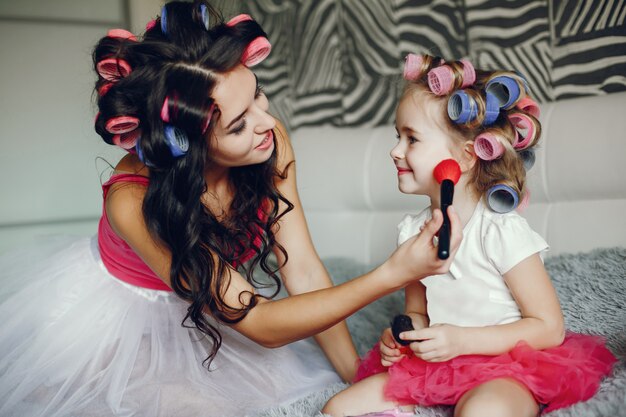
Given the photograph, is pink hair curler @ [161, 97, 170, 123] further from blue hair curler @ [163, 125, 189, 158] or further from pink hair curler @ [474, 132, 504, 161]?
pink hair curler @ [474, 132, 504, 161]

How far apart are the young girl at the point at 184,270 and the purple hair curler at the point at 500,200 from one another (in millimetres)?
231

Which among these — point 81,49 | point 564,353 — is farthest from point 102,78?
point 81,49

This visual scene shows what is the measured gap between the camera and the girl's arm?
1.01 m

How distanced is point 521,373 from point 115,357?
0.78 metres

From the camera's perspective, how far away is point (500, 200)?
3.68 ft

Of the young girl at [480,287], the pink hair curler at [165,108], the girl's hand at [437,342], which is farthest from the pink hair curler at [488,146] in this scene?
the pink hair curler at [165,108]

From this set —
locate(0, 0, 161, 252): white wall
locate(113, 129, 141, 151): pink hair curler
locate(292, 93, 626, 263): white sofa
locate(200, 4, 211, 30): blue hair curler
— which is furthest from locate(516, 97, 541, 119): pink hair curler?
locate(0, 0, 161, 252): white wall

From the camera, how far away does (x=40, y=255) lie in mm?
1624

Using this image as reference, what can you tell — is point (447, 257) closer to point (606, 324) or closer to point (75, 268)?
point (606, 324)

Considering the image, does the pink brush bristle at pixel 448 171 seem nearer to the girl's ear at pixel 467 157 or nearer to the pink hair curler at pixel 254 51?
the girl's ear at pixel 467 157

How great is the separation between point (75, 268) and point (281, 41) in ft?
4.36

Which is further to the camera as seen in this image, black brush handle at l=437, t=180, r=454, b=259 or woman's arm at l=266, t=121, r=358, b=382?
woman's arm at l=266, t=121, r=358, b=382

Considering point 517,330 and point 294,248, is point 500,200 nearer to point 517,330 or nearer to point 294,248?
point 517,330

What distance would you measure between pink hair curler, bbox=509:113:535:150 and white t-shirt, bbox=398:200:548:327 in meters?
0.12
